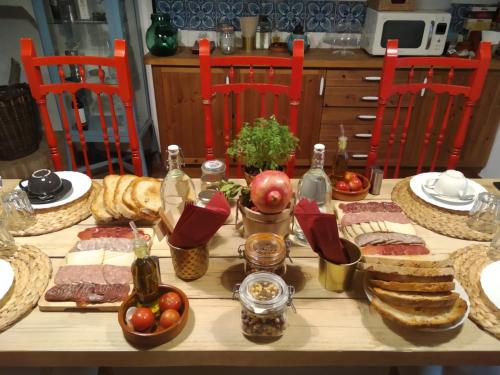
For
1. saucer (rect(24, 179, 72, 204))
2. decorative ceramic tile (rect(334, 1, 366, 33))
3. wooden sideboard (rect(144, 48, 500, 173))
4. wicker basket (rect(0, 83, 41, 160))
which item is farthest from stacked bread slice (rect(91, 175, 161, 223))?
decorative ceramic tile (rect(334, 1, 366, 33))

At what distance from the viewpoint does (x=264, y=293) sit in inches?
29.9

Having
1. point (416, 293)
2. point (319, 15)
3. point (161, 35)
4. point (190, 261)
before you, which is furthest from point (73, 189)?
point (319, 15)

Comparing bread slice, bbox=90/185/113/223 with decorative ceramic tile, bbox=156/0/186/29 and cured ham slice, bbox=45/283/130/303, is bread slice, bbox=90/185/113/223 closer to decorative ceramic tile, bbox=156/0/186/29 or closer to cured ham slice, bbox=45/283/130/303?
cured ham slice, bbox=45/283/130/303

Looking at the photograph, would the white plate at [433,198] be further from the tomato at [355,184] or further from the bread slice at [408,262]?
the bread slice at [408,262]

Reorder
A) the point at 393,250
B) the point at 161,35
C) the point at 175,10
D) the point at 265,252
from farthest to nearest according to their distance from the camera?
the point at 175,10 < the point at 161,35 < the point at 393,250 < the point at 265,252

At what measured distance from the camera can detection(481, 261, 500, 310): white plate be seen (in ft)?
2.80

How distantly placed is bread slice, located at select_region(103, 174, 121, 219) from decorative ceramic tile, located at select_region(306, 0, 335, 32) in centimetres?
224

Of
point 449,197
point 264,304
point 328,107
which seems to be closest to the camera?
point 264,304

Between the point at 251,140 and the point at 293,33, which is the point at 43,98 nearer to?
the point at 251,140

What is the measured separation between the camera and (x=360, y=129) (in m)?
2.80

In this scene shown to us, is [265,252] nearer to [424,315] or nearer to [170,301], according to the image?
[170,301]

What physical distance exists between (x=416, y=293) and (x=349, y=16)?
2592 mm

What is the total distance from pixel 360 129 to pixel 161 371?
2.07 meters

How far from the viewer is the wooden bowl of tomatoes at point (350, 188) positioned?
48.1 inches
